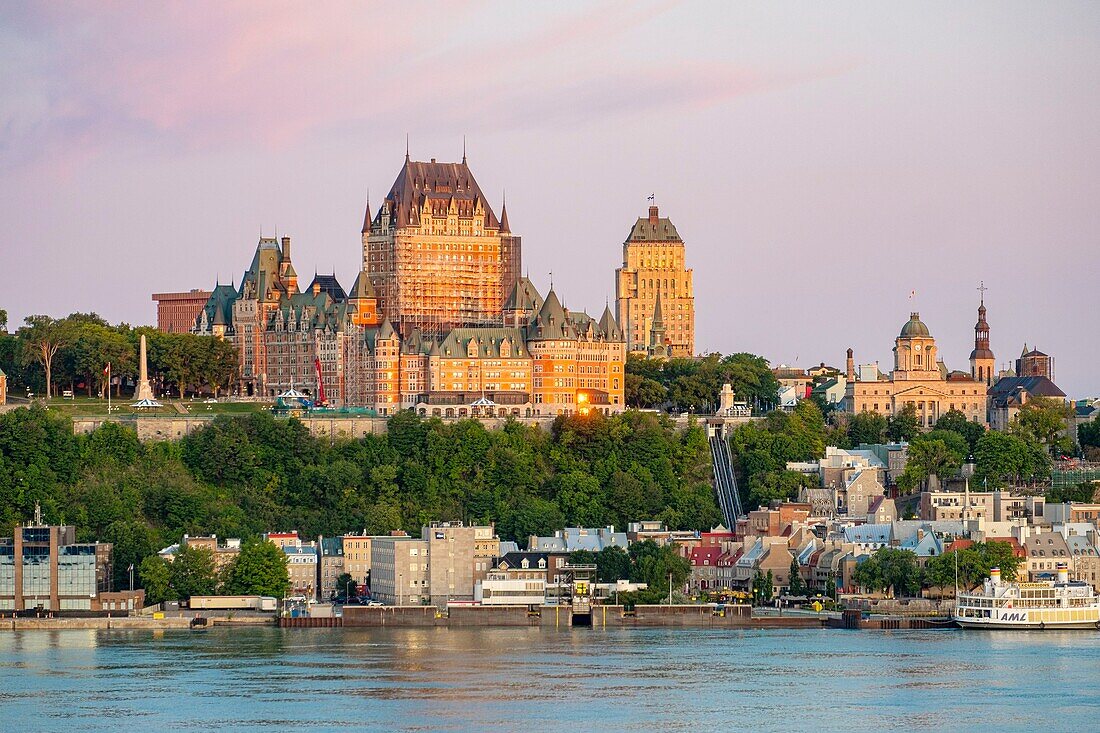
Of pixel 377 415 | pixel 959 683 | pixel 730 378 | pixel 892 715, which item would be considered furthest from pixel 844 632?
pixel 730 378

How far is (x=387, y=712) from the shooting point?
358ft

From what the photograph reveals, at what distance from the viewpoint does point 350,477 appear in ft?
550

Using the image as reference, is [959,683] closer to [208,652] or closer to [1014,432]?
[208,652]

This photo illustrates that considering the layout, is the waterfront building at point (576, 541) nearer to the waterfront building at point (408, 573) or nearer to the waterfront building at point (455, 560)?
the waterfront building at point (455, 560)

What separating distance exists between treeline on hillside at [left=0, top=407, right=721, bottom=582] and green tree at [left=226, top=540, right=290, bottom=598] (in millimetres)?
7735

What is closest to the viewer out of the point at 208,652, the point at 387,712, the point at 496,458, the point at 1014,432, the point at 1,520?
the point at 387,712

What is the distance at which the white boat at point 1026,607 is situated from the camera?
142625 millimetres

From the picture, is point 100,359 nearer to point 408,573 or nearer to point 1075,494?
point 408,573

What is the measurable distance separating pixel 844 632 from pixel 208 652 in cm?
3119

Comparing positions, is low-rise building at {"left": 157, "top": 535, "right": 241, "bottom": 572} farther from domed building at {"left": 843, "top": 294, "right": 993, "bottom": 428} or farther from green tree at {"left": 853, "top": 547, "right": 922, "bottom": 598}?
domed building at {"left": 843, "top": 294, "right": 993, "bottom": 428}

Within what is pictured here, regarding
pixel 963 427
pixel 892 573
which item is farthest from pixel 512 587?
pixel 963 427

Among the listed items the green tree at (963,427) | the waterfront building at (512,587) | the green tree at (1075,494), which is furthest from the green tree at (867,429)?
the waterfront building at (512,587)

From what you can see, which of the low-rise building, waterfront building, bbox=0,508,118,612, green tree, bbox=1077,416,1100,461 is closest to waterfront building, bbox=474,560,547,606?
the low-rise building

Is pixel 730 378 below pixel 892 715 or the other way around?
the other way around
